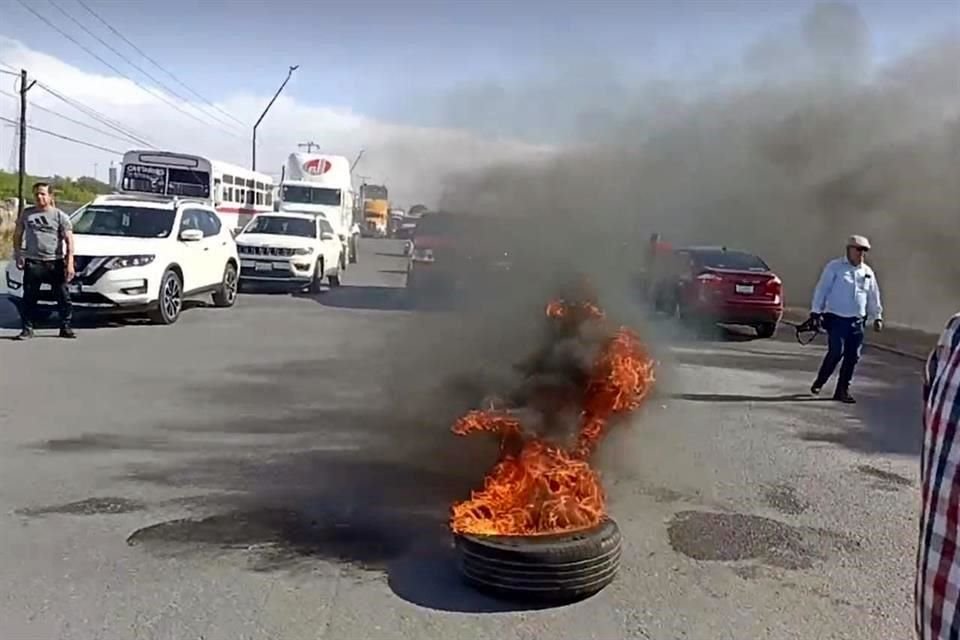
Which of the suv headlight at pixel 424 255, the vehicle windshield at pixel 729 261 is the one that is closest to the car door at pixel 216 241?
the suv headlight at pixel 424 255

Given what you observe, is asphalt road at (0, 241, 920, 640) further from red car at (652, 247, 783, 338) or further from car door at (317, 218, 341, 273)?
car door at (317, 218, 341, 273)

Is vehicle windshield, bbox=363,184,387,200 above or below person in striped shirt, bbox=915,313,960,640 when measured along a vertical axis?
above

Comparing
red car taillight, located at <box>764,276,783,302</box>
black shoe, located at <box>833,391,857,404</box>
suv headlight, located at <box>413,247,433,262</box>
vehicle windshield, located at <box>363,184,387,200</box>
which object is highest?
vehicle windshield, located at <box>363,184,387,200</box>

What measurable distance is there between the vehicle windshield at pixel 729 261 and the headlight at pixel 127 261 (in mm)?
9568

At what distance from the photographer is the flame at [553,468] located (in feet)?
15.2

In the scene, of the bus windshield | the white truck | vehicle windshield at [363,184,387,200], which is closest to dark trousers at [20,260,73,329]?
vehicle windshield at [363,184,387,200]

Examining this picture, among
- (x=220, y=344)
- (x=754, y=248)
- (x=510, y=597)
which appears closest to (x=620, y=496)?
(x=510, y=597)

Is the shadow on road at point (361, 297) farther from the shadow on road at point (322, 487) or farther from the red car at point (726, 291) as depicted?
the shadow on road at point (322, 487)

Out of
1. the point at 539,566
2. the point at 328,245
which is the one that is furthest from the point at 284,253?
the point at 539,566

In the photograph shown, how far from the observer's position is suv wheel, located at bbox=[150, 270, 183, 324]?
45.5 feet

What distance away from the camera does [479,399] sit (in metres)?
5.96

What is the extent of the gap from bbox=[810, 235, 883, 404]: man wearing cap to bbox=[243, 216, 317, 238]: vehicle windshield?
13626 mm

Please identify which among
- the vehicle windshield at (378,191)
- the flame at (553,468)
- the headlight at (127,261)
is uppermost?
the vehicle windshield at (378,191)

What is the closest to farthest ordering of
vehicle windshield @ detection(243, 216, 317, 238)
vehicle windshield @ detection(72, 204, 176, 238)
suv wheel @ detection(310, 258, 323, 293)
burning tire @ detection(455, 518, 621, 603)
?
burning tire @ detection(455, 518, 621, 603)
vehicle windshield @ detection(72, 204, 176, 238)
suv wheel @ detection(310, 258, 323, 293)
vehicle windshield @ detection(243, 216, 317, 238)
